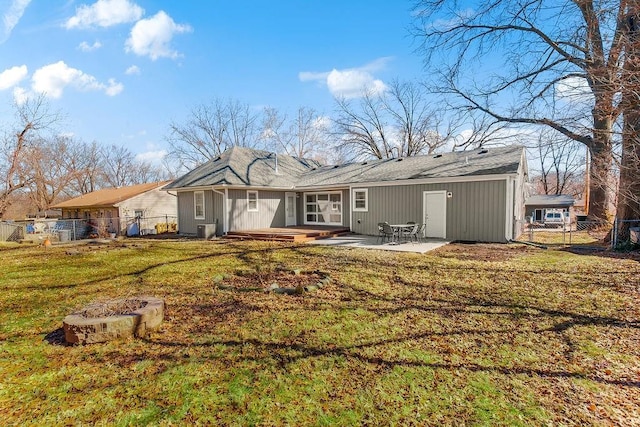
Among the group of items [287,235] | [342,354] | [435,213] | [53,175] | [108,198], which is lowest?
[342,354]

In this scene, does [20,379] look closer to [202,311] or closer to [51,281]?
[202,311]

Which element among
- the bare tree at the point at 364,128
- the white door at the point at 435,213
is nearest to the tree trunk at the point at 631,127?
the white door at the point at 435,213

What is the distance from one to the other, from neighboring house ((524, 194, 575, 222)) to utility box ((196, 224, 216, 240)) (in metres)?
24.5

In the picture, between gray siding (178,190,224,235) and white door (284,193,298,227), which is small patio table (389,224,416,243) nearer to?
white door (284,193,298,227)

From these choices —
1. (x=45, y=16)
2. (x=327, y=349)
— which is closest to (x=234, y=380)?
(x=327, y=349)

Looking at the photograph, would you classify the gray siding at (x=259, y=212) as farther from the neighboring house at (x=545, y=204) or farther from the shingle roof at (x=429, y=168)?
the neighboring house at (x=545, y=204)

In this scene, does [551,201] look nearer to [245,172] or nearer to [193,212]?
[245,172]

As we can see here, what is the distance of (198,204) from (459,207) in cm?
1180

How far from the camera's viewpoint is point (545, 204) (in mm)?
26938

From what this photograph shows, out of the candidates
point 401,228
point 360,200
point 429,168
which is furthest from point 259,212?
point 429,168

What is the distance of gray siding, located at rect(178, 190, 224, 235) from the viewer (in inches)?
584

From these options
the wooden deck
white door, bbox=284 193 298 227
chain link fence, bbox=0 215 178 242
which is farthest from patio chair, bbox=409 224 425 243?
chain link fence, bbox=0 215 178 242

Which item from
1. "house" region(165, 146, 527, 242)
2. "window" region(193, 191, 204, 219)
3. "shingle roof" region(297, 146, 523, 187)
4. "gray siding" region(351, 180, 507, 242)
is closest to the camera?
"gray siding" region(351, 180, 507, 242)

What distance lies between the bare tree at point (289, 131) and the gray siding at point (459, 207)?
2105 centimetres
